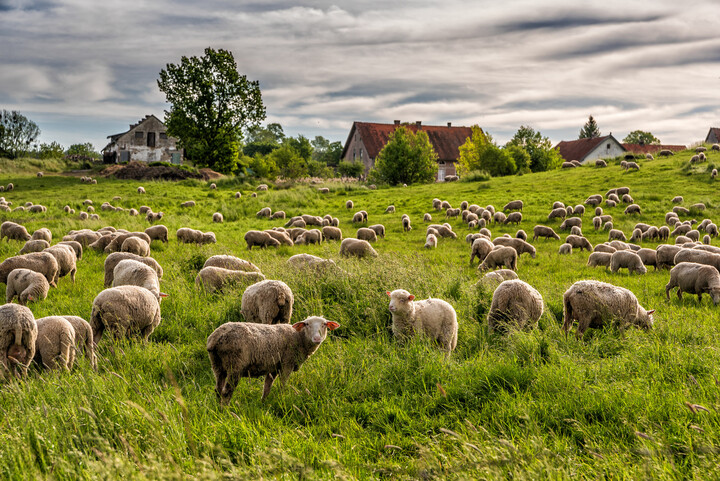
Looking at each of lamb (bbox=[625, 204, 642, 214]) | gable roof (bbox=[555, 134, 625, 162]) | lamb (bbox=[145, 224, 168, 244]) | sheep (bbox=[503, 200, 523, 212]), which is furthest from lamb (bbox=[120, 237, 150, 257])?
gable roof (bbox=[555, 134, 625, 162])

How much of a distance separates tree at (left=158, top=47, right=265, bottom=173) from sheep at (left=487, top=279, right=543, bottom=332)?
171ft

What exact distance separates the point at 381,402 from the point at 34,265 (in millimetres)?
9912

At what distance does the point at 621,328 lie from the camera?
7125mm

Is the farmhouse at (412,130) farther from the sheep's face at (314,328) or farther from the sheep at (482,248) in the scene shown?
the sheep's face at (314,328)

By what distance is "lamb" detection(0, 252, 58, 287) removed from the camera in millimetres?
10633

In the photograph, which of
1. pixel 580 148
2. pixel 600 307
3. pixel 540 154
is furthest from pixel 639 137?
pixel 600 307

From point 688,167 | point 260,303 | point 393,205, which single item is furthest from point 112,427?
point 688,167

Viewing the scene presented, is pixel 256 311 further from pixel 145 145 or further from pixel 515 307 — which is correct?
pixel 145 145

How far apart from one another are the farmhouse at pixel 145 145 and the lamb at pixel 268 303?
6895 cm

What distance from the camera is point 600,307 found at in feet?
24.2

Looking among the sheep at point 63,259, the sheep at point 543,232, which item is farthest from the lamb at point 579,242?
the sheep at point 63,259

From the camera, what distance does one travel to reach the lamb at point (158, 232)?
18141mm

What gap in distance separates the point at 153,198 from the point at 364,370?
99.2 feet

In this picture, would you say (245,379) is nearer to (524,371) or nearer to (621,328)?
(524,371)
